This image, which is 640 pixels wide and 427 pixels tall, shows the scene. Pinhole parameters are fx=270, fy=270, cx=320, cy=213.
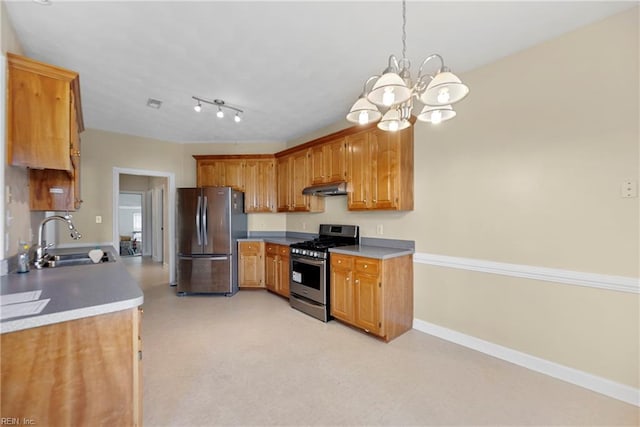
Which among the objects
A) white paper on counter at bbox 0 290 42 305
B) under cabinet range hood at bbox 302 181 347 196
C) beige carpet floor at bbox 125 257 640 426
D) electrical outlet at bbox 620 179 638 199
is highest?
under cabinet range hood at bbox 302 181 347 196

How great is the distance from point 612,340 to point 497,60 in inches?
96.1

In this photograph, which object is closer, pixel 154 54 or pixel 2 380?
pixel 2 380

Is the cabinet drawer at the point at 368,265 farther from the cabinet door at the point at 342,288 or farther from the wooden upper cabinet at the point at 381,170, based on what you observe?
the wooden upper cabinet at the point at 381,170

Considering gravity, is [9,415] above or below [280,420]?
above

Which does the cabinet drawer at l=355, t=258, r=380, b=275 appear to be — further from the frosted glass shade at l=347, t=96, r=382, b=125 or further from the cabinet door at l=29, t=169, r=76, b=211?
the cabinet door at l=29, t=169, r=76, b=211

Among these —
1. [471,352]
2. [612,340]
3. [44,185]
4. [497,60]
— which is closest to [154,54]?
[44,185]

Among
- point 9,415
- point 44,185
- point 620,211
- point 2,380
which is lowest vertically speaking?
point 9,415

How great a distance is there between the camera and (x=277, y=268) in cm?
431

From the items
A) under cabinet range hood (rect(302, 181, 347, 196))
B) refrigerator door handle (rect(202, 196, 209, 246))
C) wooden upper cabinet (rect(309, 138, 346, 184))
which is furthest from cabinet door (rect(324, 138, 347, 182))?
refrigerator door handle (rect(202, 196, 209, 246))

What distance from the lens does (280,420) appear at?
5.78 feet

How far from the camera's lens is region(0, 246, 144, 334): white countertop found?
110 centimetres

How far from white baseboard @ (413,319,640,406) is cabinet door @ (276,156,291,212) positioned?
281 cm

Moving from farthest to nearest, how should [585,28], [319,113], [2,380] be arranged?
[319,113], [585,28], [2,380]

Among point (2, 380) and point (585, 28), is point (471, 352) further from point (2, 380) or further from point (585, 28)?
point (2, 380)
